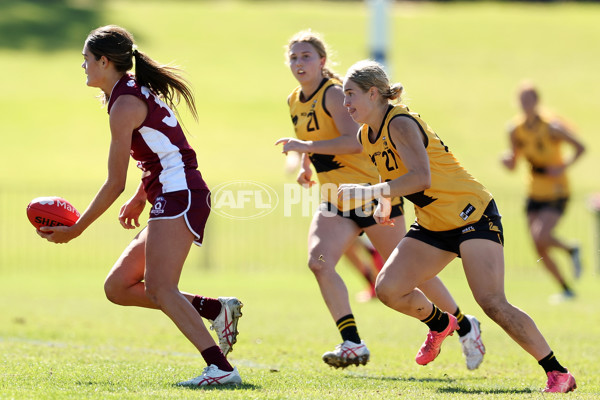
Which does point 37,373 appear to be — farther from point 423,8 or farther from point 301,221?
point 423,8

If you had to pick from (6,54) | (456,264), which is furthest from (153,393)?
(6,54)

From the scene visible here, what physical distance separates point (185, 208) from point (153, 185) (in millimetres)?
298

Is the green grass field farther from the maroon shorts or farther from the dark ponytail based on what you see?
the dark ponytail

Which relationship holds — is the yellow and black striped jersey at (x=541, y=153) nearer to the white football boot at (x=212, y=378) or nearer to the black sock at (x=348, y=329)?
the black sock at (x=348, y=329)

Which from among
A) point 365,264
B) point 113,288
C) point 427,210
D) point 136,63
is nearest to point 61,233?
point 113,288

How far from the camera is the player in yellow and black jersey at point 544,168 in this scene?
12750 millimetres

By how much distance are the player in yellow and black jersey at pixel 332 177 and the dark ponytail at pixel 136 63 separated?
1245mm

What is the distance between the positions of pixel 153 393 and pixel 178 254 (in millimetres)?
867

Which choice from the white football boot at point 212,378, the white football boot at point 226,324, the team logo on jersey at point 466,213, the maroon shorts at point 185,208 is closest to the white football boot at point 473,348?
the team logo on jersey at point 466,213

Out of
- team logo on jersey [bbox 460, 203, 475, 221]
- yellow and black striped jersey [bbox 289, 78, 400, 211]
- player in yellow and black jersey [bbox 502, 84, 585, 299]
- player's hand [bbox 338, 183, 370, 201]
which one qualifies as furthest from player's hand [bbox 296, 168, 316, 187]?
player in yellow and black jersey [bbox 502, 84, 585, 299]

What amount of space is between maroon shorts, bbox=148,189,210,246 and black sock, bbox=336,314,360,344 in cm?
158

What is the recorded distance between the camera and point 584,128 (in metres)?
37.1

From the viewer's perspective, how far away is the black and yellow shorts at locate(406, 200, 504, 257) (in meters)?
6.00

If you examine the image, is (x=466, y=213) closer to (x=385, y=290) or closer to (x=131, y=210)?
(x=385, y=290)
